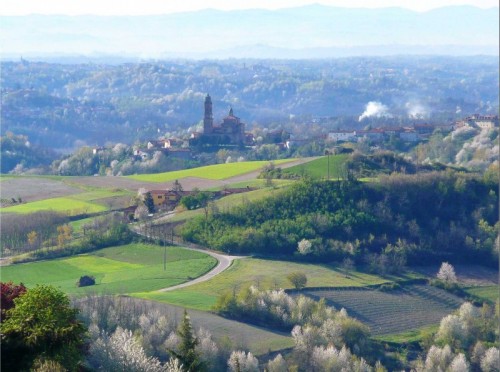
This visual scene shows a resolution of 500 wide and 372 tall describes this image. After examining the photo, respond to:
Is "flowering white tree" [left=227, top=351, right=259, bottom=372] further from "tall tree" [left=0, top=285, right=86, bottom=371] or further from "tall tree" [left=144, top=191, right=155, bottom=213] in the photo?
"tall tree" [left=144, top=191, right=155, bottom=213]

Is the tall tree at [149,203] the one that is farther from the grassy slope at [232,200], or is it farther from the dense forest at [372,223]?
the dense forest at [372,223]

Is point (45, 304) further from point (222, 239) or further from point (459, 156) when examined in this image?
point (459, 156)

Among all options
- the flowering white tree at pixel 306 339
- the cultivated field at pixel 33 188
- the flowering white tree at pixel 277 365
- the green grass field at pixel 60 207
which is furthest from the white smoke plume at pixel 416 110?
the flowering white tree at pixel 277 365

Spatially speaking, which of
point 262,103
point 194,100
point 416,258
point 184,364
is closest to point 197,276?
point 416,258

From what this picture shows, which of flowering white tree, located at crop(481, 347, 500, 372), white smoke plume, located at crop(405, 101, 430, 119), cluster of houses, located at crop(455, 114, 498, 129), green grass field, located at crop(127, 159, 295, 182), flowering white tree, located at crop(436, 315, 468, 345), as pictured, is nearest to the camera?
flowering white tree, located at crop(481, 347, 500, 372)

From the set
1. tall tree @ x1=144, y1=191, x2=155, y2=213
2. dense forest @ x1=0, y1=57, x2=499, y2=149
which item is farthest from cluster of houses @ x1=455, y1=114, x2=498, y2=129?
tall tree @ x1=144, y1=191, x2=155, y2=213
